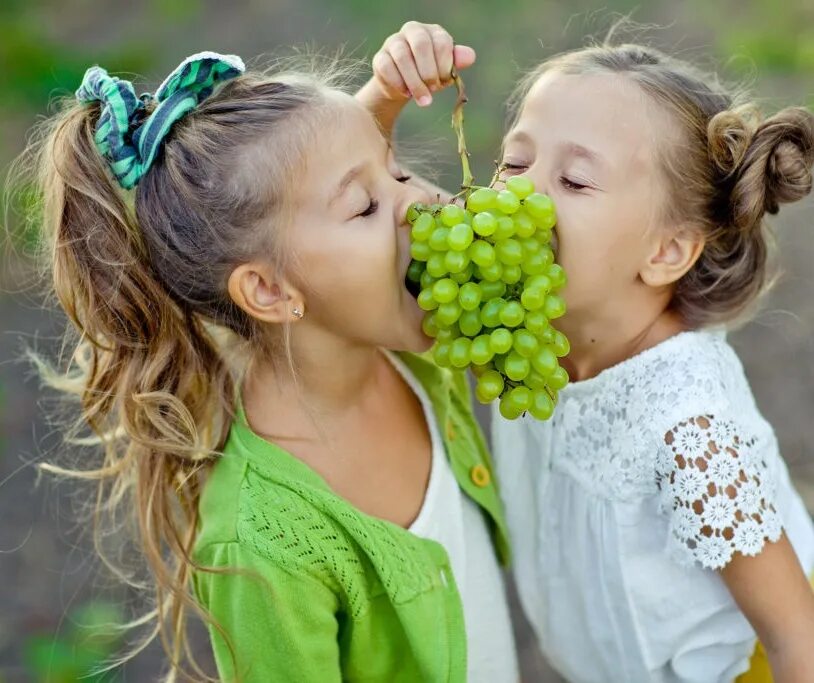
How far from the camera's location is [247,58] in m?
4.56

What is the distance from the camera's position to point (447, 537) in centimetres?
209

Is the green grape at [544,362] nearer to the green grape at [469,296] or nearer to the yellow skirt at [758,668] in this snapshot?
the green grape at [469,296]

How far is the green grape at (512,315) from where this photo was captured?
1.70 metres

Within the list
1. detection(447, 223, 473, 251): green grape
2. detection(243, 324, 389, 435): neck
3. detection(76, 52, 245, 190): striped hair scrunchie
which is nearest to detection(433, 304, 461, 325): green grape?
detection(447, 223, 473, 251): green grape

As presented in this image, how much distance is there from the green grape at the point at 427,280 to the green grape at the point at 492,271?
92mm

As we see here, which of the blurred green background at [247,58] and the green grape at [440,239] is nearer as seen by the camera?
the green grape at [440,239]

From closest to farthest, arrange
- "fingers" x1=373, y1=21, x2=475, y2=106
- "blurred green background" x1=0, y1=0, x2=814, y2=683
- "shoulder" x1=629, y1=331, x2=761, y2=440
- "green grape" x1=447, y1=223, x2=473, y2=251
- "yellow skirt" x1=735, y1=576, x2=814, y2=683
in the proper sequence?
"green grape" x1=447, y1=223, x2=473, y2=251
"shoulder" x1=629, y1=331, x2=761, y2=440
"fingers" x1=373, y1=21, x2=475, y2=106
"yellow skirt" x1=735, y1=576, x2=814, y2=683
"blurred green background" x1=0, y1=0, x2=814, y2=683

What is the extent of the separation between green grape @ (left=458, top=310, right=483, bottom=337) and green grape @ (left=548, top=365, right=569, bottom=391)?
148 mm

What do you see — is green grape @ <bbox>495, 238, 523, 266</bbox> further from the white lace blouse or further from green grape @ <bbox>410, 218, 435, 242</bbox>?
the white lace blouse

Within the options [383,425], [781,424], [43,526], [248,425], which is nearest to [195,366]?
[248,425]

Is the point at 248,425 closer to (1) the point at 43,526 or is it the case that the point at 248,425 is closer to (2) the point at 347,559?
(2) the point at 347,559

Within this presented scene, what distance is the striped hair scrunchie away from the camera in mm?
1829

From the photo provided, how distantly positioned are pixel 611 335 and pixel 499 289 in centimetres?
42

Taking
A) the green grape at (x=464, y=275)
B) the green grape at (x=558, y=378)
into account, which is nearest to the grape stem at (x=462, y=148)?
the green grape at (x=464, y=275)
